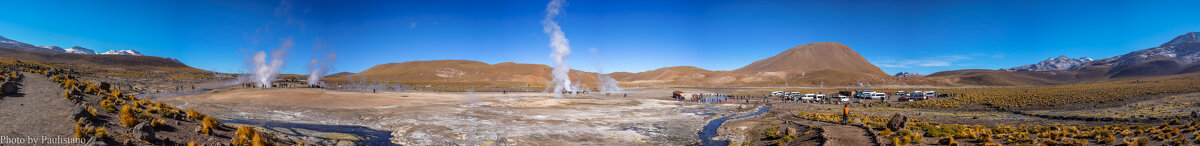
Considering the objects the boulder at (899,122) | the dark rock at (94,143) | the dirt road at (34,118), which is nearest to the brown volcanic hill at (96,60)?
the dirt road at (34,118)

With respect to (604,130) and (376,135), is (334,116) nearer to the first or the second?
(376,135)

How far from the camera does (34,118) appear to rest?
42.7 ft

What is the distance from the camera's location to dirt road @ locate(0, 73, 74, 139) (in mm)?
10977

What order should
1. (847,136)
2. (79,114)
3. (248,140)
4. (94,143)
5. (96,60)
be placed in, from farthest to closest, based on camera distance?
1. (96,60)
2. (847,136)
3. (248,140)
4. (79,114)
5. (94,143)

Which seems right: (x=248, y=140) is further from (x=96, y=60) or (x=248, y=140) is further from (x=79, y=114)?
(x=96, y=60)

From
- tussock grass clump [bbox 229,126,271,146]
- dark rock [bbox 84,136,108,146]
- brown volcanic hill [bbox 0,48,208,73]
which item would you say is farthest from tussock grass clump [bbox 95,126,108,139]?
brown volcanic hill [bbox 0,48,208,73]

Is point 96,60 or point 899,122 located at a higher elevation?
point 96,60

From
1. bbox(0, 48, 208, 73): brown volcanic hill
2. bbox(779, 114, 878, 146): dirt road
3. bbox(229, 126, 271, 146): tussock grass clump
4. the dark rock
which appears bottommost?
bbox(779, 114, 878, 146): dirt road

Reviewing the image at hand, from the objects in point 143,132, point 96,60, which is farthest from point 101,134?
point 96,60

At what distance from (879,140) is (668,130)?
9579mm

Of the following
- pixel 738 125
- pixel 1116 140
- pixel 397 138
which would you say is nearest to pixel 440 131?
pixel 397 138

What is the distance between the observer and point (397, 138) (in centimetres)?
1897

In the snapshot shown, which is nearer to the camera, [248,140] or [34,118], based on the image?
[34,118]

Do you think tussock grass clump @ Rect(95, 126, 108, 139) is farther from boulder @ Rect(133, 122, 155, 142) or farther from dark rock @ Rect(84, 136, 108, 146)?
dark rock @ Rect(84, 136, 108, 146)
